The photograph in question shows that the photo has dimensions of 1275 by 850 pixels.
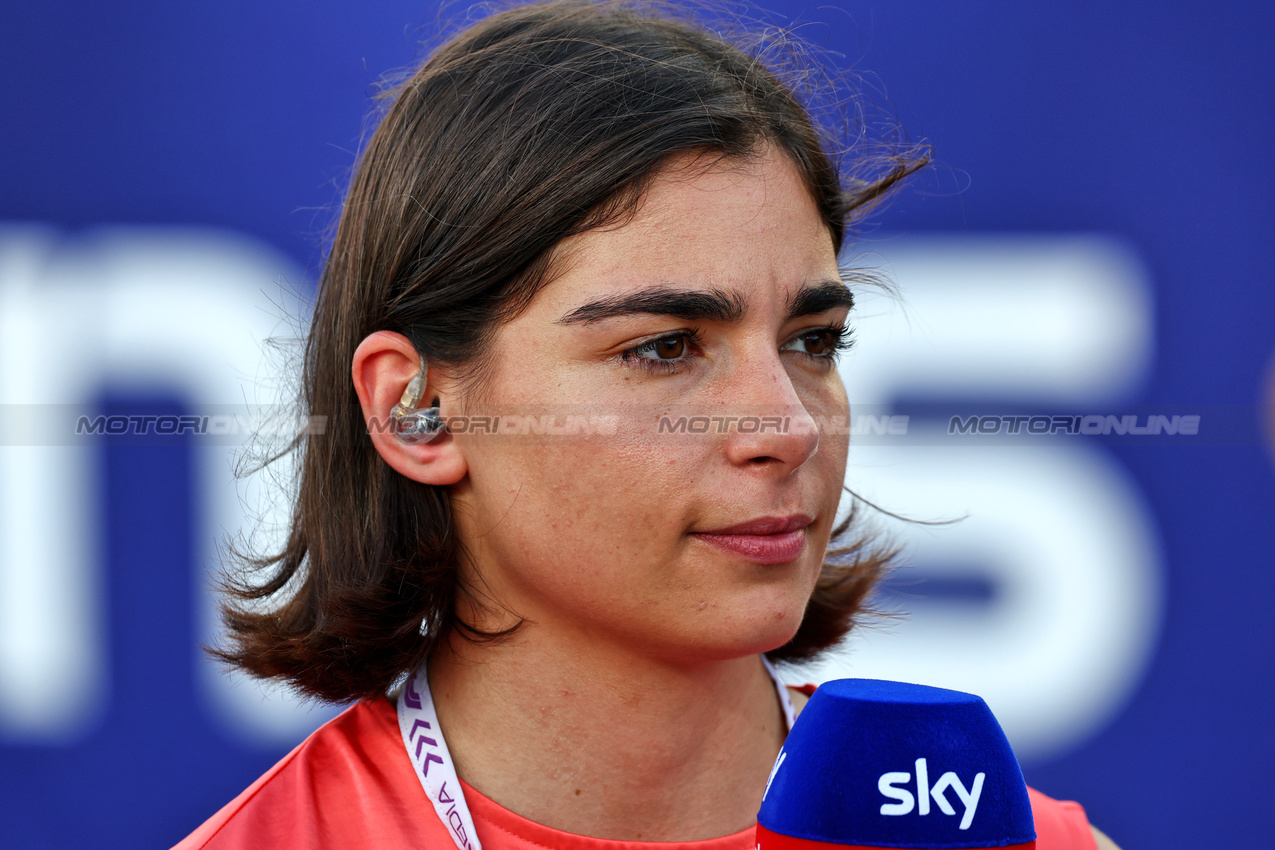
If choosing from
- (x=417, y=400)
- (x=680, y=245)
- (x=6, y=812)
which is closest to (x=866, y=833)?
(x=680, y=245)

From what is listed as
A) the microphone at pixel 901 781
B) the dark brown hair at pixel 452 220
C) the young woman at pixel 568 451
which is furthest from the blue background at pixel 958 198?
the microphone at pixel 901 781

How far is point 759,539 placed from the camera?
1.17 m

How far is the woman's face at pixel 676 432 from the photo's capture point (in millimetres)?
1159

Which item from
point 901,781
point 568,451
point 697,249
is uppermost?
point 697,249

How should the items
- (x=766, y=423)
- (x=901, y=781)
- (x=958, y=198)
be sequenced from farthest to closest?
(x=958, y=198), (x=766, y=423), (x=901, y=781)

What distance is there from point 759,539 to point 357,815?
610 millimetres

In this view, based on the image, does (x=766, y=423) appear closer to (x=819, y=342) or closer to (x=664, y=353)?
(x=664, y=353)

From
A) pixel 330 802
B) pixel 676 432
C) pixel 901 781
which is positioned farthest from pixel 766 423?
pixel 330 802

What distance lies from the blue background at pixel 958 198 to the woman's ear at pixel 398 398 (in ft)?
3.79

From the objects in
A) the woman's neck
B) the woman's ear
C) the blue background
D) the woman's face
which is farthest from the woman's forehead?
the blue background

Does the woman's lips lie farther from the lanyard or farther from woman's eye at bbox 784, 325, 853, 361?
the lanyard

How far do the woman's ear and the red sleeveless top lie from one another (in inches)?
14.6

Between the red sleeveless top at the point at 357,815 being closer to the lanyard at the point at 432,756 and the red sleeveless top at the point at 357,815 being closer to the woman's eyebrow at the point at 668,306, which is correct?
the lanyard at the point at 432,756

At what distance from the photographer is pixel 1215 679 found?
2.40m
